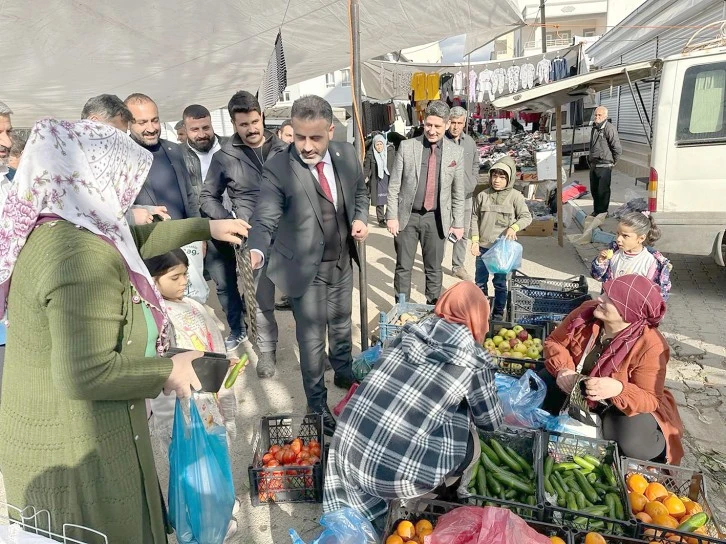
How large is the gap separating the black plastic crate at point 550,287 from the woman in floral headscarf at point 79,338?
11.8ft

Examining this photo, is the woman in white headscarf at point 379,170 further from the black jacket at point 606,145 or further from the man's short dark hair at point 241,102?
the man's short dark hair at point 241,102

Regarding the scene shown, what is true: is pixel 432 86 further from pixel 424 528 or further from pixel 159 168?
pixel 424 528

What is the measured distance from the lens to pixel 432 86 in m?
12.3

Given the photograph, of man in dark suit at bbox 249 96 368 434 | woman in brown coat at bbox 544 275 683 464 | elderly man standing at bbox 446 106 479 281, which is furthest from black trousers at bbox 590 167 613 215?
man in dark suit at bbox 249 96 368 434

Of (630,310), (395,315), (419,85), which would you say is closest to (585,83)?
(395,315)

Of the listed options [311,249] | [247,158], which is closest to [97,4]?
[247,158]

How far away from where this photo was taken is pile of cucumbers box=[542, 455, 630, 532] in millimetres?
2348

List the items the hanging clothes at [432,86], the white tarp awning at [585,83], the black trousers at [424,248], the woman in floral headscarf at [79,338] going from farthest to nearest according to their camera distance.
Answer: the hanging clothes at [432,86]
the white tarp awning at [585,83]
the black trousers at [424,248]
the woman in floral headscarf at [79,338]

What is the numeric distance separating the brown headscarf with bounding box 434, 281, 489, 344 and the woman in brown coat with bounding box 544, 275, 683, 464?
901 millimetres

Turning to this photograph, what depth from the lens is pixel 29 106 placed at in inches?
268

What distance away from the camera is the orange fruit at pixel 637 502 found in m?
2.40

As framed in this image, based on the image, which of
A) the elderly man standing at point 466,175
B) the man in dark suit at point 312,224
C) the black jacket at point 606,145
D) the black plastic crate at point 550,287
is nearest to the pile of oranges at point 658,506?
the man in dark suit at point 312,224

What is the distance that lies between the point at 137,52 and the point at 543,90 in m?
4.75

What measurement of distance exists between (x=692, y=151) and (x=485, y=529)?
4911mm
